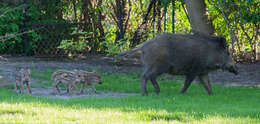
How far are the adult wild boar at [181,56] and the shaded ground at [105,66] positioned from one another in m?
A: 2.78

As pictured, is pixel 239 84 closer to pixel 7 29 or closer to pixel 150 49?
pixel 150 49

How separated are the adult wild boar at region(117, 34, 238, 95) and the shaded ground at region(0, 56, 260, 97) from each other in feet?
9.13

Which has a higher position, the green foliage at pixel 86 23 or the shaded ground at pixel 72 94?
the green foliage at pixel 86 23

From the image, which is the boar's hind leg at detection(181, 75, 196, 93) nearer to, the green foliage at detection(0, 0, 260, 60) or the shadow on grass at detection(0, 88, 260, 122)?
the shadow on grass at detection(0, 88, 260, 122)

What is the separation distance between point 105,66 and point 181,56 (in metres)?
5.90

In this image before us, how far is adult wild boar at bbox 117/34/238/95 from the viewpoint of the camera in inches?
435

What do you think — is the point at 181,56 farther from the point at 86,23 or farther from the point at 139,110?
the point at 86,23

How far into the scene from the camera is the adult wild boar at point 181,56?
1105cm

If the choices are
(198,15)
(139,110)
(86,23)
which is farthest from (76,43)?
(139,110)

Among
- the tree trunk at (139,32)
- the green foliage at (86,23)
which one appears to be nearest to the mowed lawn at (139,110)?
the green foliage at (86,23)


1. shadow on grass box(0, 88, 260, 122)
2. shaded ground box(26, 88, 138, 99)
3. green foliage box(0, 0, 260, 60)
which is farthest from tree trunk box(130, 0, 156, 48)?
shadow on grass box(0, 88, 260, 122)

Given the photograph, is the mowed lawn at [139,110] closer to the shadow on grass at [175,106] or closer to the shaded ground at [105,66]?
the shadow on grass at [175,106]

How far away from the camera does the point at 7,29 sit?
17.7 meters

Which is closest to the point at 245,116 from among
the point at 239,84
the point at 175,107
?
the point at 175,107
